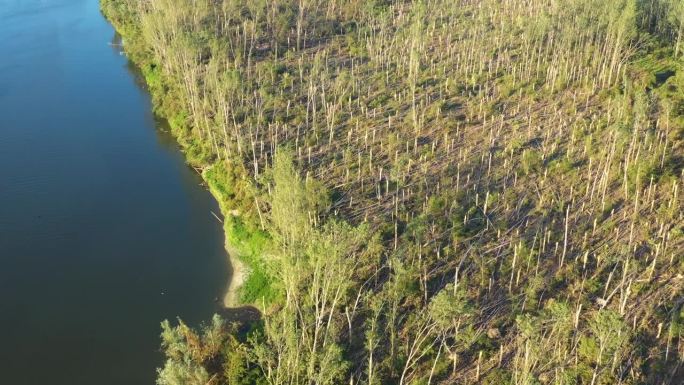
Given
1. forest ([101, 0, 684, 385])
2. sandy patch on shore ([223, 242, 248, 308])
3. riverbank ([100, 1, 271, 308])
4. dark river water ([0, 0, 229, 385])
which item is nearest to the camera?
forest ([101, 0, 684, 385])

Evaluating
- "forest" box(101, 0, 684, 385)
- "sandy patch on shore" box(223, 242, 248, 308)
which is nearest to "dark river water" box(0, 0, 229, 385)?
"sandy patch on shore" box(223, 242, 248, 308)

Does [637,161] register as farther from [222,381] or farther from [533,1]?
[533,1]

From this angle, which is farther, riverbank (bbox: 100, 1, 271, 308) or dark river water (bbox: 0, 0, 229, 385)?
riverbank (bbox: 100, 1, 271, 308)

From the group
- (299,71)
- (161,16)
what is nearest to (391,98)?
(299,71)

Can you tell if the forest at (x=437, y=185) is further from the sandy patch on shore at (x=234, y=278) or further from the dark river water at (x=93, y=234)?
the dark river water at (x=93, y=234)

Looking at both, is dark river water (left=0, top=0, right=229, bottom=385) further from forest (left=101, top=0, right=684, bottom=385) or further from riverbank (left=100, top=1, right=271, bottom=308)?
forest (left=101, top=0, right=684, bottom=385)

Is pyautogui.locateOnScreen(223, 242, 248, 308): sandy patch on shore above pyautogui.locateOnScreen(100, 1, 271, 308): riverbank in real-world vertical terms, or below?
below

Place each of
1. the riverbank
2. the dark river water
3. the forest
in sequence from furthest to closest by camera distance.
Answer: the riverbank → the dark river water → the forest
